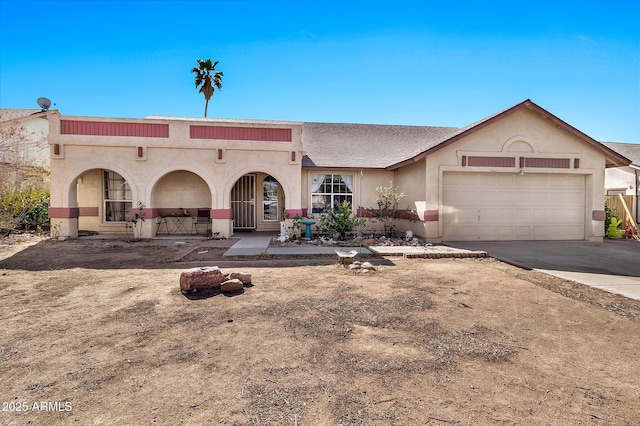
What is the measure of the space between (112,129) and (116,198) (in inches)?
125

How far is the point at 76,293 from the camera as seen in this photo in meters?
5.64

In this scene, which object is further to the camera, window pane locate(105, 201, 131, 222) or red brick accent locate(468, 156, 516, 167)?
window pane locate(105, 201, 131, 222)

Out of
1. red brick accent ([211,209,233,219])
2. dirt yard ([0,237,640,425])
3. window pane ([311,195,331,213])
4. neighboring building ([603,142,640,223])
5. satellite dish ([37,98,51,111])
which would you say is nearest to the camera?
dirt yard ([0,237,640,425])

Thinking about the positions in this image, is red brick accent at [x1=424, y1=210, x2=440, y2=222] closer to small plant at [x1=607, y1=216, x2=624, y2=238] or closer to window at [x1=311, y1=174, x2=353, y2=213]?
window at [x1=311, y1=174, x2=353, y2=213]

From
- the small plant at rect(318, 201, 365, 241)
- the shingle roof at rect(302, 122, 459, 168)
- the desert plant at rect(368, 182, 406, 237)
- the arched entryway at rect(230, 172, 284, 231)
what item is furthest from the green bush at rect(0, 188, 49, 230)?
the desert plant at rect(368, 182, 406, 237)

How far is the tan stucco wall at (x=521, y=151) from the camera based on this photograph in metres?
11.6

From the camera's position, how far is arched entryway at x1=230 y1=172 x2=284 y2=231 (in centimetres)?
1490

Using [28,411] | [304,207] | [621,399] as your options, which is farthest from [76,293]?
[304,207]

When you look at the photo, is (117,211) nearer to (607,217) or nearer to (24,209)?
(24,209)

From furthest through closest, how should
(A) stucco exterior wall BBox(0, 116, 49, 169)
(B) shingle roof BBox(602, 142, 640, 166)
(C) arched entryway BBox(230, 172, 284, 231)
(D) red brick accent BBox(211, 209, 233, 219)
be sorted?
(B) shingle roof BBox(602, 142, 640, 166), (C) arched entryway BBox(230, 172, 284, 231), (D) red brick accent BBox(211, 209, 233, 219), (A) stucco exterior wall BBox(0, 116, 49, 169)

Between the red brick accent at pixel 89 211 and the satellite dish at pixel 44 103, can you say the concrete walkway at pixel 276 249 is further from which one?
the satellite dish at pixel 44 103

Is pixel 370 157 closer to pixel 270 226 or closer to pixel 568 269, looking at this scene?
pixel 270 226

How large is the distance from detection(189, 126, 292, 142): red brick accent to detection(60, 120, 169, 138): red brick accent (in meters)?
1.29

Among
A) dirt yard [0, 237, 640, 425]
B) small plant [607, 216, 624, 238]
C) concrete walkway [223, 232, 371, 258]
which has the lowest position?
dirt yard [0, 237, 640, 425]
